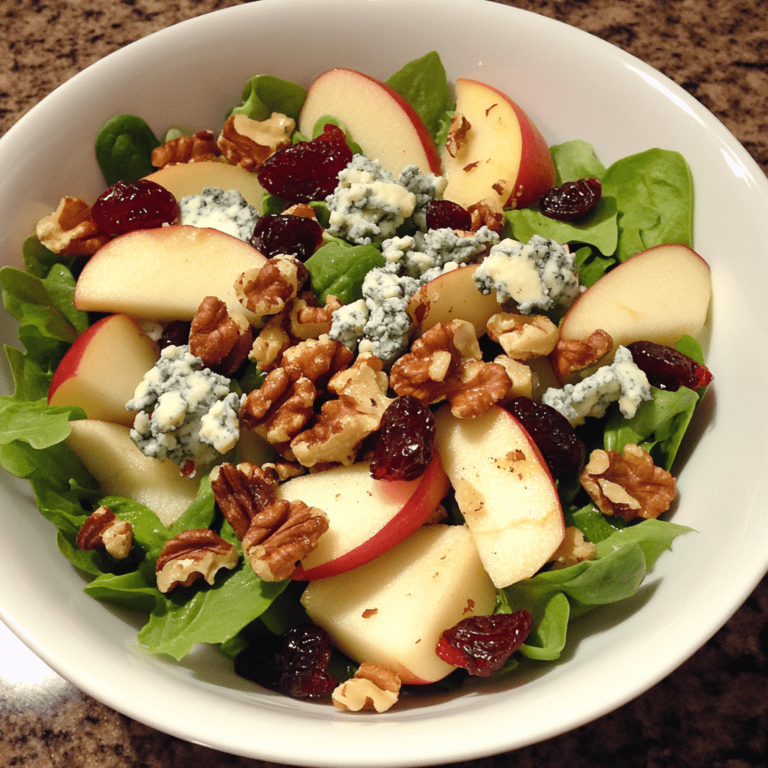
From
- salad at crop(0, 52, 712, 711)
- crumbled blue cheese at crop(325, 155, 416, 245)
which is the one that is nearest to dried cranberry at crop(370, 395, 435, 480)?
salad at crop(0, 52, 712, 711)

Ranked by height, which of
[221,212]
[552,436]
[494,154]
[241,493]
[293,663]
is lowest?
[293,663]

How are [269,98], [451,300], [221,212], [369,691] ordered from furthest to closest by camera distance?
[269,98], [221,212], [451,300], [369,691]

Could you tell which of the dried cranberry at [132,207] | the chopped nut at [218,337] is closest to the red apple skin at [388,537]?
the chopped nut at [218,337]

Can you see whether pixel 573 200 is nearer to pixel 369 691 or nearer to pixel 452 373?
pixel 452 373

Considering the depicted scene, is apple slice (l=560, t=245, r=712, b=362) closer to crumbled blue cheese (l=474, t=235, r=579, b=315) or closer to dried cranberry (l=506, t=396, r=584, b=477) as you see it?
crumbled blue cheese (l=474, t=235, r=579, b=315)

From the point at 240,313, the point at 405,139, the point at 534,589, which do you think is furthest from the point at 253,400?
the point at 405,139

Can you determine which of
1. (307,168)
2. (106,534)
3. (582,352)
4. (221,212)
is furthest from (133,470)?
(582,352)
